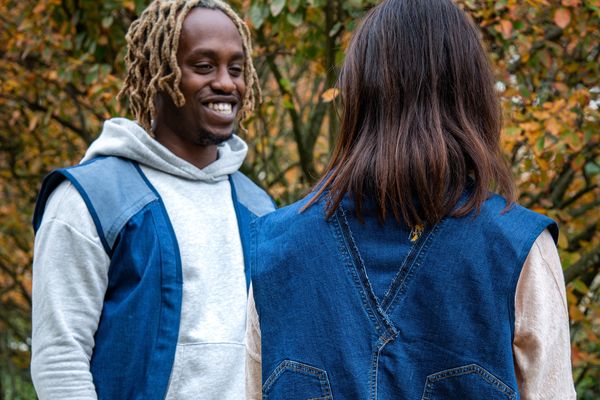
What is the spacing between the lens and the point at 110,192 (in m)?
2.43

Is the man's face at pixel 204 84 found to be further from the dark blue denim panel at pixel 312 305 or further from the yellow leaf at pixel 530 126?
the yellow leaf at pixel 530 126

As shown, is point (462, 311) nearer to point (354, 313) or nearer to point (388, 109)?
point (354, 313)

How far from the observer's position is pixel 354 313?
1.58m

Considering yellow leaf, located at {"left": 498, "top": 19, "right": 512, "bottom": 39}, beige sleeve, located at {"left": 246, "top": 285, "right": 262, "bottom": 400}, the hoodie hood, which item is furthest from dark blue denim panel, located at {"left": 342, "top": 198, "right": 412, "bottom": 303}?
yellow leaf, located at {"left": 498, "top": 19, "right": 512, "bottom": 39}

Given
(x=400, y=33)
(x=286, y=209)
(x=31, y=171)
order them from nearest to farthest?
(x=400, y=33) < (x=286, y=209) < (x=31, y=171)

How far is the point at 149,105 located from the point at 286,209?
119cm

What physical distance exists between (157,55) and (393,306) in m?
1.52

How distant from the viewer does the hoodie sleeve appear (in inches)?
88.7

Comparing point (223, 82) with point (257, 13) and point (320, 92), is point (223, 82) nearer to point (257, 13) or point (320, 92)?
point (257, 13)

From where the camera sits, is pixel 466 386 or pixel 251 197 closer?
pixel 466 386

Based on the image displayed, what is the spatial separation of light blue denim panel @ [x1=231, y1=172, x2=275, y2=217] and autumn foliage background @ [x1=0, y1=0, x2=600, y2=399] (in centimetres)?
19

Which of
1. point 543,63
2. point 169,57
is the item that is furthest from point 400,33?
point 543,63

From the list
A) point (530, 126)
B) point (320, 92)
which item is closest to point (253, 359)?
point (530, 126)

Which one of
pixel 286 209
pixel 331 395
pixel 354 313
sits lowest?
pixel 331 395
